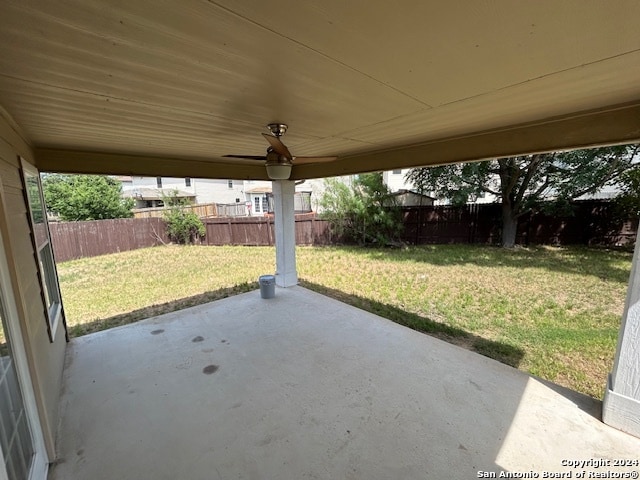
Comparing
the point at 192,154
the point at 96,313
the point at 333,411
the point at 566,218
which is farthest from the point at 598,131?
the point at 566,218

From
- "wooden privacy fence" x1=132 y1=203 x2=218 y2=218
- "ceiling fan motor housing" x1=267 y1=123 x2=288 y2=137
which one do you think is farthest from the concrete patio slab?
"wooden privacy fence" x1=132 y1=203 x2=218 y2=218

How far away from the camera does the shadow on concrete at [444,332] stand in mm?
3207

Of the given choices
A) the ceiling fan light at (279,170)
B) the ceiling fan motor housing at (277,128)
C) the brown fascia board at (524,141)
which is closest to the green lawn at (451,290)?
the brown fascia board at (524,141)

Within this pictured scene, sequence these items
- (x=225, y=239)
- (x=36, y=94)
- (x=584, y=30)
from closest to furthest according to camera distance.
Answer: (x=584, y=30) → (x=36, y=94) → (x=225, y=239)

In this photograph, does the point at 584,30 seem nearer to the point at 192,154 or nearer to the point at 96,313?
the point at 192,154

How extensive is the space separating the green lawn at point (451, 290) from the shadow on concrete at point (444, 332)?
2 cm

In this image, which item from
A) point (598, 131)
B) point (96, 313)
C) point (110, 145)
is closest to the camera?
point (598, 131)

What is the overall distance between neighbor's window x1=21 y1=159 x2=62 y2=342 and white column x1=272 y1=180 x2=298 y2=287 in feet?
9.98

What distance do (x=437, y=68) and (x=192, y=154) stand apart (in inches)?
126

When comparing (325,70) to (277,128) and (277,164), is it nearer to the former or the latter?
(277,128)

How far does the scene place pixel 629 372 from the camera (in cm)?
190

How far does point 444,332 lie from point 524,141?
247 cm

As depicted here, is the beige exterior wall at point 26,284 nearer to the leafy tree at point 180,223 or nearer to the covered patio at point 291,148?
the covered patio at point 291,148

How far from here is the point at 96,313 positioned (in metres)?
4.63
